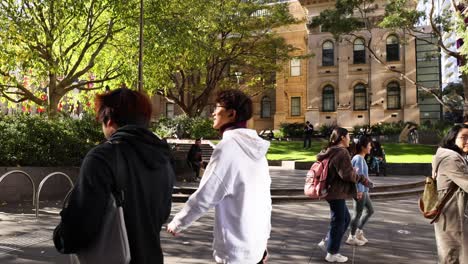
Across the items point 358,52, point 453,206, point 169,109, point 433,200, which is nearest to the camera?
point 453,206

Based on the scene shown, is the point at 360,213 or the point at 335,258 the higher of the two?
the point at 360,213

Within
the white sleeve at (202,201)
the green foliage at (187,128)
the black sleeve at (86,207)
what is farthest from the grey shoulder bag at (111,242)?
the green foliage at (187,128)

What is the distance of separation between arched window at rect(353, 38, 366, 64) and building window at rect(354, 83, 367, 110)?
2.48 metres

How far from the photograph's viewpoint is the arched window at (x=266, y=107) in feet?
142

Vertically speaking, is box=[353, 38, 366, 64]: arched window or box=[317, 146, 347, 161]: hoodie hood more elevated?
box=[353, 38, 366, 64]: arched window

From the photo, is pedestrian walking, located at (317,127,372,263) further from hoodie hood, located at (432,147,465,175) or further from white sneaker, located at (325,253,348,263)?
hoodie hood, located at (432,147,465,175)

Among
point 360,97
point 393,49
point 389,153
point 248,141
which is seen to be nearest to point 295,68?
point 360,97

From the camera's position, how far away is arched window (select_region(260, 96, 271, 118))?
4322 centimetres

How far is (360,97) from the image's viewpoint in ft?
129

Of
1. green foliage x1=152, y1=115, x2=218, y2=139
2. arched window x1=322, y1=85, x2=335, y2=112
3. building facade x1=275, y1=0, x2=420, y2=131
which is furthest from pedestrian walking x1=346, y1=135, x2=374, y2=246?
arched window x1=322, y1=85, x2=335, y2=112

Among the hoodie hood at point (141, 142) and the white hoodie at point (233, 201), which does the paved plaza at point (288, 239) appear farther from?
the hoodie hood at point (141, 142)

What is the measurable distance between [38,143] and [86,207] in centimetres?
1022

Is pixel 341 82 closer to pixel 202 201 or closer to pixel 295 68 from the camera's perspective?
pixel 295 68

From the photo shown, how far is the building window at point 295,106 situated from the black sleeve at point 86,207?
40.2m
